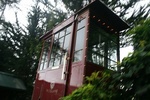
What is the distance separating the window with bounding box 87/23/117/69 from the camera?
5.49 meters

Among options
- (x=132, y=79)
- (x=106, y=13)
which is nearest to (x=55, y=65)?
(x=106, y=13)

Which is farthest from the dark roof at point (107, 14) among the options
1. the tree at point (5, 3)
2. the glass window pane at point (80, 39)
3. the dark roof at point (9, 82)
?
the tree at point (5, 3)

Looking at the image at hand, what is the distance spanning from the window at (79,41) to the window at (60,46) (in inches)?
17.3

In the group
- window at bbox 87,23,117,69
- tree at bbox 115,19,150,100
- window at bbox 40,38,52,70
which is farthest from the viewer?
window at bbox 40,38,52,70

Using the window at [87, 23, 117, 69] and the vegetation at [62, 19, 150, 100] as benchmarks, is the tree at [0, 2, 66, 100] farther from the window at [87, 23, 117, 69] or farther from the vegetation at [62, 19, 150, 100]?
the vegetation at [62, 19, 150, 100]

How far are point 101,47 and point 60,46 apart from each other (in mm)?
1495

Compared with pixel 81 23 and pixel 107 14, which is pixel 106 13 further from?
pixel 81 23

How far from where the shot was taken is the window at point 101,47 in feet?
18.0

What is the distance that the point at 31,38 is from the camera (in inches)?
559

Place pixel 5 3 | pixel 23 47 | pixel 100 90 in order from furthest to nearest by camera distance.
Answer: pixel 5 3
pixel 23 47
pixel 100 90

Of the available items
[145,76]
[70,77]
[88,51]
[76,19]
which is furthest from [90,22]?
[145,76]

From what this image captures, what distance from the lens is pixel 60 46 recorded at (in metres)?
6.38

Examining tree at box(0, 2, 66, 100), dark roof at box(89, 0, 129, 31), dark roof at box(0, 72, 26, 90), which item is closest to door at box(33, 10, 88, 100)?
dark roof at box(89, 0, 129, 31)

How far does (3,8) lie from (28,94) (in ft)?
32.4
